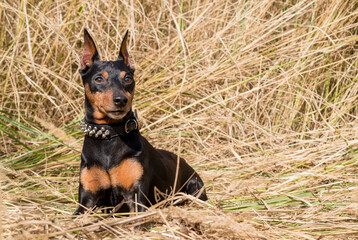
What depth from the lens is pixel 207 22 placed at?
4961 mm

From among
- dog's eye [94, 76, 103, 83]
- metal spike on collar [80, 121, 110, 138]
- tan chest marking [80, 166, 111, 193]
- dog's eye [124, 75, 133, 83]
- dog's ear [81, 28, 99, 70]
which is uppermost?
dog's ear [81, 28, 99, 70]

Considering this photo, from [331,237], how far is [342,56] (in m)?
2.80

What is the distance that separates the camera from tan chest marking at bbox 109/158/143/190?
2.86m

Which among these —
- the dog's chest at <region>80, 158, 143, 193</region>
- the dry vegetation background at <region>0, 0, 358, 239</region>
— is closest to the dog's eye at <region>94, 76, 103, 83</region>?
the dog's chest at <region>80, 158, 143, 193</region>

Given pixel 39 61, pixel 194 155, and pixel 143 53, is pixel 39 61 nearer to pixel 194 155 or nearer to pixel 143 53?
pixel 143 53

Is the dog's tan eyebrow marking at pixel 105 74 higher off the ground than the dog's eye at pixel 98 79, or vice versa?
the dog's tan eyebrow marking at pixel 105 74

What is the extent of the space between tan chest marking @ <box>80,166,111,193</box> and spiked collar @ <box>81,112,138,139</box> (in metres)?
0.19

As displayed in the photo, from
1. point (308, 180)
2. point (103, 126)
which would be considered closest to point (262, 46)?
point (308, 180)

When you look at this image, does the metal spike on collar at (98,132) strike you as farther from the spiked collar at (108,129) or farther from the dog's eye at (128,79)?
the dog's eye at (128,79)

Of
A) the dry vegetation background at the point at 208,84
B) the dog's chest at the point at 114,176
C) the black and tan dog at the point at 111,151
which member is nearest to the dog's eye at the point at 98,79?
the black and tan dog at the point at 111,151

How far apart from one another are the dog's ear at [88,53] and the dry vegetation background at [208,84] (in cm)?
97

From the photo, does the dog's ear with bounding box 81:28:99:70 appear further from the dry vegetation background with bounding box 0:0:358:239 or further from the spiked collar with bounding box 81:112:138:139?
the dry vegetation background with bounding box 0:0:358:239

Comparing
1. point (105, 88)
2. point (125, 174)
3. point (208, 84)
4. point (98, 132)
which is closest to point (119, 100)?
point (105, 88)

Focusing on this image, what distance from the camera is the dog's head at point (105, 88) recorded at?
2.76 metres
